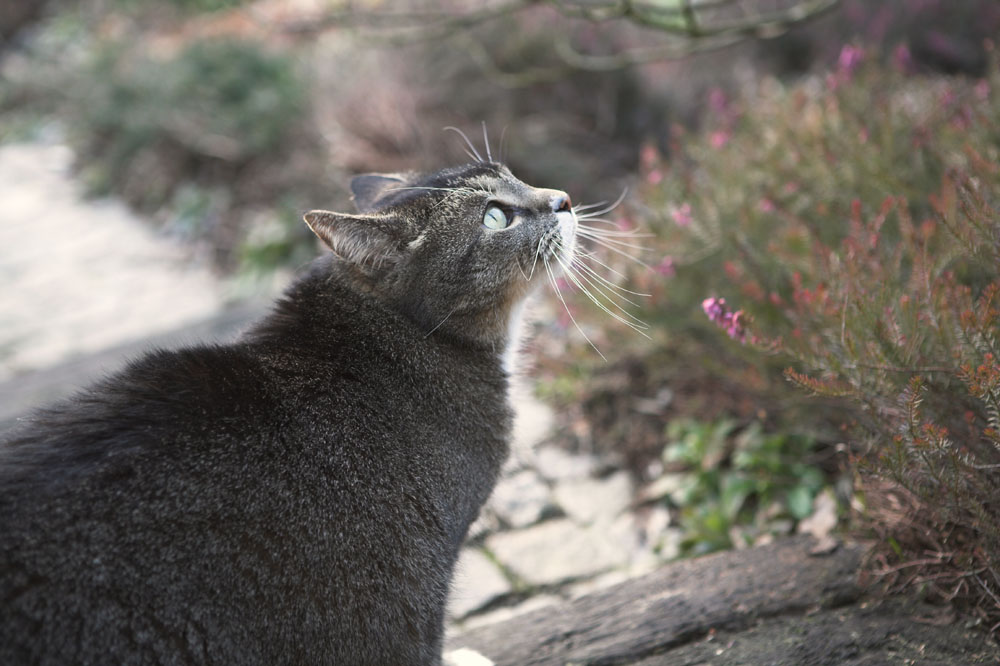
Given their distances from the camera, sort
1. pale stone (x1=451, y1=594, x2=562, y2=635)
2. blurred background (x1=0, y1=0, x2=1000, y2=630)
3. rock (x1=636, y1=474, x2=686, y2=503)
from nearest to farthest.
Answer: blurred background (x1=0, y1=0, x2=1000, y2=630), pale stone (x1=451, y1=594, x2=562, y2=635), rock (x1=636, y1=474, x2=686, y2=503)

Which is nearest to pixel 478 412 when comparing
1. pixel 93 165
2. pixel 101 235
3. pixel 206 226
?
pixel 206 226

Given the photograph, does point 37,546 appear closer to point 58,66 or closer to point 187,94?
point 187,94

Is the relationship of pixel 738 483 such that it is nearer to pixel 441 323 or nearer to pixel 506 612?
pixel 506 612

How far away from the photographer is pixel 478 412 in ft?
8.93

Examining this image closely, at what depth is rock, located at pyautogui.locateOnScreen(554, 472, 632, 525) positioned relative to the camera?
163 inches

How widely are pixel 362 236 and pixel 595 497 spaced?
2.25m

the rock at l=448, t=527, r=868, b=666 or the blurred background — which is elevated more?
the blurred background

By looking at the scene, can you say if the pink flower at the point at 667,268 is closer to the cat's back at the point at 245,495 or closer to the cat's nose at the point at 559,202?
the cat's nose at the point at 559,202

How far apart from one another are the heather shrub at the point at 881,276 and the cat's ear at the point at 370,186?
4.28 feet

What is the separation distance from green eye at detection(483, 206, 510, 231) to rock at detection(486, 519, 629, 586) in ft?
5.77

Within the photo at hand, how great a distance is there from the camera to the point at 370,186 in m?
3.27

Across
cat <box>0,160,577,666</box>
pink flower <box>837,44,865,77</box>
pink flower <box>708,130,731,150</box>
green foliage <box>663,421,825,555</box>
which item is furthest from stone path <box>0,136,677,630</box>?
pink flower <box>837,44,865,77</box>

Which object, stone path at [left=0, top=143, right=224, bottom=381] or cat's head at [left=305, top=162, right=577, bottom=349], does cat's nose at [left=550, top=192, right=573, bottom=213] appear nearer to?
cat's head at [left=305, top=162, right=577, bottom=349]

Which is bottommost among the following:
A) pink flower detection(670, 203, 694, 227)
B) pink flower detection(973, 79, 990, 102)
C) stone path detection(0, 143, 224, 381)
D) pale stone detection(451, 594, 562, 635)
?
pale stone detection(451, 594, 562, 635)
